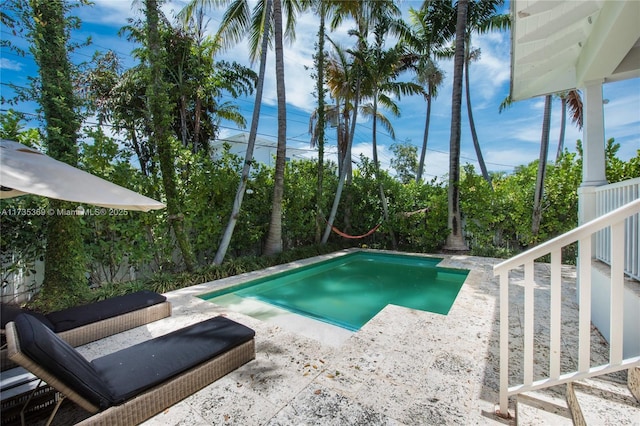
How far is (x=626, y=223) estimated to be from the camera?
10.3 ft

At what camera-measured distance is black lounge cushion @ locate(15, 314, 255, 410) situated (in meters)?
1.83

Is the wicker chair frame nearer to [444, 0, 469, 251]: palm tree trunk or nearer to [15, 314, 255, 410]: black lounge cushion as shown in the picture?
[15, 314, 255, 410]: black lounge cushion

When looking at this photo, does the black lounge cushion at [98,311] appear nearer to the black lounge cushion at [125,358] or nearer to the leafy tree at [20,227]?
the black lounge cushion at [125,358]

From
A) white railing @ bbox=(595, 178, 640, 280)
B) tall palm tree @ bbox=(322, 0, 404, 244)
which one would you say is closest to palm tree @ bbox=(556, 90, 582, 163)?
tall palm tree @ bbox=(322, 0, 404, 244)

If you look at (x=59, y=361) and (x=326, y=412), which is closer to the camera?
(x=59, y=361)

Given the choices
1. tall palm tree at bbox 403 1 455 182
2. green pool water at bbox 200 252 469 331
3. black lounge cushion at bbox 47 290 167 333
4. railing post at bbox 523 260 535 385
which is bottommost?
green pool water at bbox 200 252 469 331

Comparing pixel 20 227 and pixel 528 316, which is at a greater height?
pixel 20 227

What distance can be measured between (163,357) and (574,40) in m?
6.44

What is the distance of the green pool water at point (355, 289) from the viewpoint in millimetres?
5547

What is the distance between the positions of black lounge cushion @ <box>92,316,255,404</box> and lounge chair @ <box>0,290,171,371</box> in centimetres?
128

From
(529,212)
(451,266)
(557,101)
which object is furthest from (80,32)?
(557,101)

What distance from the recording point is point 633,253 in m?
2.88

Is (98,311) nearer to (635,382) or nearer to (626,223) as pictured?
(635,382)

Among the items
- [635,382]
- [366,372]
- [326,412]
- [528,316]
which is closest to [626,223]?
[635,382]
